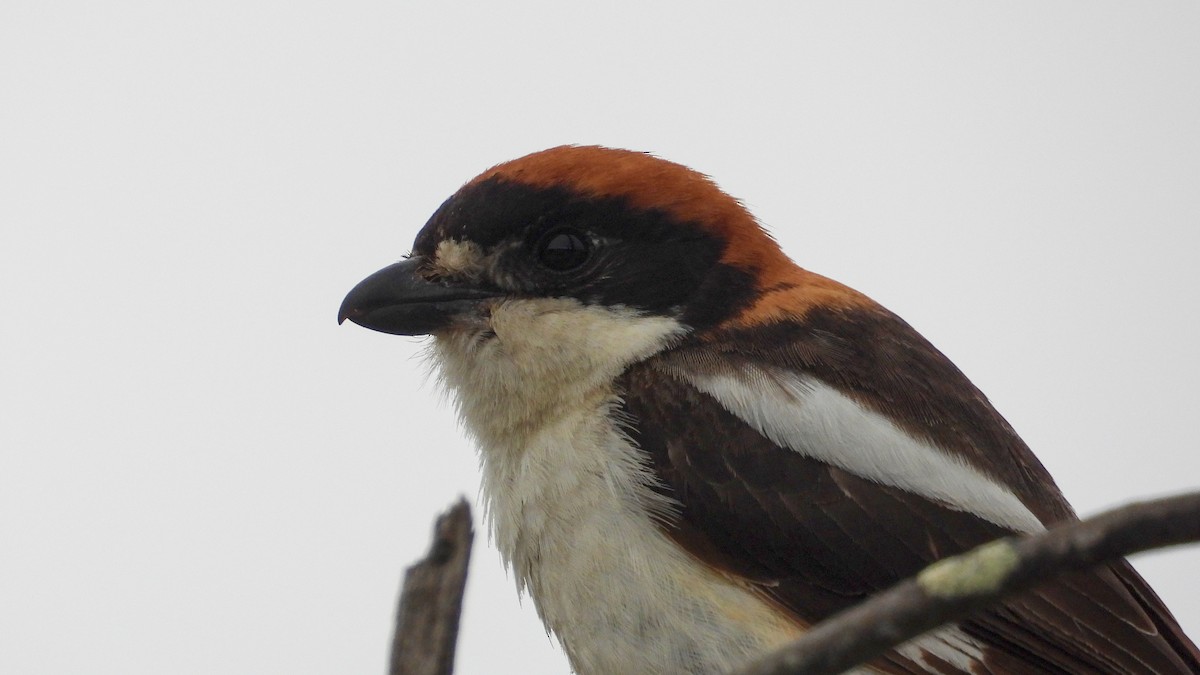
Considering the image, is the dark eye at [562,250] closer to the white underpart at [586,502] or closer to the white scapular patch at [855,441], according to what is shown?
the white underpart at [586,502]

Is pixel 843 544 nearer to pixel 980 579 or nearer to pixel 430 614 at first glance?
pixel 430 614

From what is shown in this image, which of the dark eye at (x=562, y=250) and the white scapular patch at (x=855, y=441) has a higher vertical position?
the dark eye at (x=562, y=250)

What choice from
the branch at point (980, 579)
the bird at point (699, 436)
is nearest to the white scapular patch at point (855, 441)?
the bird at point (699, 436)

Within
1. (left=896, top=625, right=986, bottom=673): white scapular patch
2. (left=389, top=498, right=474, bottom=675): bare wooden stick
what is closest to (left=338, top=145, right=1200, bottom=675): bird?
(left=896, top=625, right=986, bottom=673): white scapular patch

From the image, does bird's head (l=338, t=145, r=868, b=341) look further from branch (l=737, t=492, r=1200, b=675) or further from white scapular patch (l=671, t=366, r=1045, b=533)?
branch (l=737, t=492, r=1200, b=675)

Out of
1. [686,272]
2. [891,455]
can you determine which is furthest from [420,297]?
[891,455]

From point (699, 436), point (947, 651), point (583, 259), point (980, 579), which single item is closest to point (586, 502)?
point (699, 436)
